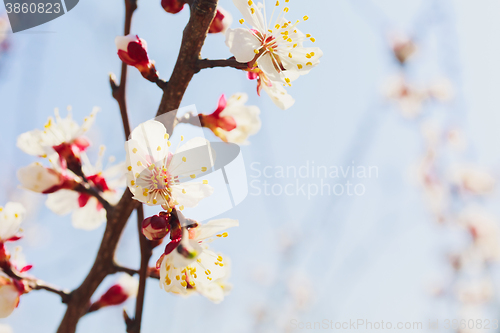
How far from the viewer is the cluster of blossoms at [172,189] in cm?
63

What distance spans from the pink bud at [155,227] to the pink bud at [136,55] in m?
0.29

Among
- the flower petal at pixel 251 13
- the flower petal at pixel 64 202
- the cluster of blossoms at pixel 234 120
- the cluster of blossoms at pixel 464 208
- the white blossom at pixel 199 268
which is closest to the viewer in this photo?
the white blossom at pixel 199 268

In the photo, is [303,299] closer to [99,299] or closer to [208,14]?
[99,299]

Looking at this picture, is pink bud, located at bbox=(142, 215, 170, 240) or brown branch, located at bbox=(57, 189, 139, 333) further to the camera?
brown branch, located at bbox=(57, 189, 139, 333)

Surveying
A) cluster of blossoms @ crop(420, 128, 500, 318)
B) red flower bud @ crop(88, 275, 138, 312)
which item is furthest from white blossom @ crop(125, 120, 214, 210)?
cluster of blossoms @ crop(420, 128, 500, 318)

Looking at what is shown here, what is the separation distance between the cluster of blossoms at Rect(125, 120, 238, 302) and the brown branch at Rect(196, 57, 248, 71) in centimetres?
14

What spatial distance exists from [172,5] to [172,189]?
0.40 meters

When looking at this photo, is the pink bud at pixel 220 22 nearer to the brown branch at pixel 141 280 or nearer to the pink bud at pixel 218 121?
the pink bud at pixel 218 121

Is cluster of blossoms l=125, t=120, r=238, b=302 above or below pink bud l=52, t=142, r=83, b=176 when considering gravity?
below

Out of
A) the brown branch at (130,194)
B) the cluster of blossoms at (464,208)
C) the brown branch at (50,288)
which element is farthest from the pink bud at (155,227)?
the cluster of blossoms at (464,208)

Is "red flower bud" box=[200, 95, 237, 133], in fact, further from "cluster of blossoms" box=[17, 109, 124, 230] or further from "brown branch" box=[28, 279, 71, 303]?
"brown branch" box=[28, 279, 71, 303]

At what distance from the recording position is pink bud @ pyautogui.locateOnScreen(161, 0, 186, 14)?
743mm

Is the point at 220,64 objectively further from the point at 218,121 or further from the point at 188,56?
the point at 218,121

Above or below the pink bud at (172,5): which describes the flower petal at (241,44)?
below
